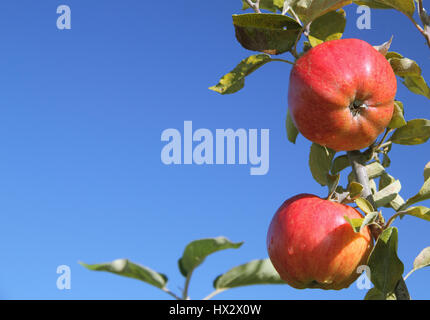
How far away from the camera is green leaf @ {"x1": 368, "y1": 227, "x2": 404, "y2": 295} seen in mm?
1438

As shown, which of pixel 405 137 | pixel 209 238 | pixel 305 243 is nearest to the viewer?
pixel 209 238

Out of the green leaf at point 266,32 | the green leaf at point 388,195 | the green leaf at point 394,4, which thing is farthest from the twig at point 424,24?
the green leaf at point 388,195

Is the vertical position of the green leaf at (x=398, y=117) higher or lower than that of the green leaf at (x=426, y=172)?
higher

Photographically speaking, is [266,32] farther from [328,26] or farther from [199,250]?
[199,250]

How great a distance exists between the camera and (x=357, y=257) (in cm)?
164

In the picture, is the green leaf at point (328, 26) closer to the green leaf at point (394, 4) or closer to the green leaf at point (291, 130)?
the green leaf at point (394, 4)

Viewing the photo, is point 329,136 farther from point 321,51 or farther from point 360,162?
point 321,51

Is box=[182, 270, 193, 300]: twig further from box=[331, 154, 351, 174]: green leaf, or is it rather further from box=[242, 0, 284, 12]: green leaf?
box=[242, 0, 284, 12]: green leaf

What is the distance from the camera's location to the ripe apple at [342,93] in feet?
5.32

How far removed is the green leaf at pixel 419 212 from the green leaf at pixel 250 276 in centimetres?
67

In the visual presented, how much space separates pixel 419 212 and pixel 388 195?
12cm

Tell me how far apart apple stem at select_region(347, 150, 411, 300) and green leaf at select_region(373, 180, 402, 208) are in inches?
0.8
